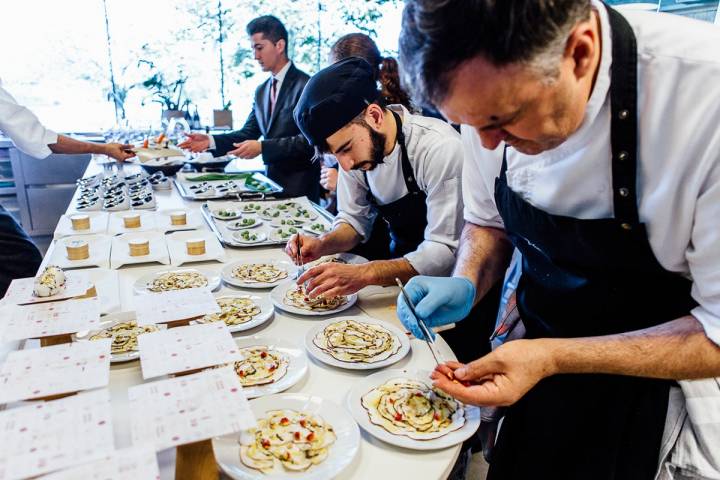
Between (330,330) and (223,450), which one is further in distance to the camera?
(330,330)

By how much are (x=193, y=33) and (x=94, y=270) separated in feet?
16.3

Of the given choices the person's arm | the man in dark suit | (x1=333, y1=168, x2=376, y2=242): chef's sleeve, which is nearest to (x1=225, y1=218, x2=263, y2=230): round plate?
(x1=333, y1=168, x2=376, y2=242): chef's sleeve

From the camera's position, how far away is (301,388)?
1.29 metres

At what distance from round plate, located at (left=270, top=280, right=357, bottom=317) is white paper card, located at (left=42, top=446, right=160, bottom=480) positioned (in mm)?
902

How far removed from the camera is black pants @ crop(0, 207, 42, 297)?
266cm

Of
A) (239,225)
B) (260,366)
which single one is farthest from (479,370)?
(239,225)

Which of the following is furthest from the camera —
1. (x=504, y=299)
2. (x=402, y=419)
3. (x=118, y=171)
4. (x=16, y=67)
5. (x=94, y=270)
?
(x=16, y=67)

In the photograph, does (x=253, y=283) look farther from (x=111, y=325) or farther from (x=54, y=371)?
(x=54, y=371)

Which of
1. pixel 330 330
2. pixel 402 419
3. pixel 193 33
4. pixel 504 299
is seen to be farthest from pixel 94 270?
pixel 193 33

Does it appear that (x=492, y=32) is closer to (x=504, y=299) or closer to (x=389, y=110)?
(x=504, y=299)

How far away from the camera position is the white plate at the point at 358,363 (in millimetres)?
1346

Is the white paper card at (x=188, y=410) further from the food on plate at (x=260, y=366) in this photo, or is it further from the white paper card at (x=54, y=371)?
the food on plate at (x=260, y=366)

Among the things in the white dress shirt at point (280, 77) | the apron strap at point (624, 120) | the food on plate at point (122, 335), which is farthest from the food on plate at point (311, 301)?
the white dress shirt at point (280, 77)

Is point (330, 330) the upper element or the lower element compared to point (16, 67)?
lower
